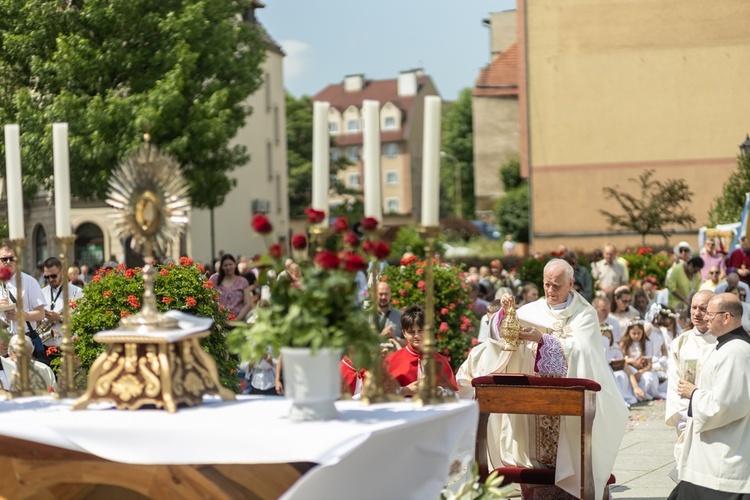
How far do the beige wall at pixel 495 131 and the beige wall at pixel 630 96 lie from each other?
2001 centimetres

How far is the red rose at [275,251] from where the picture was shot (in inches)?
186

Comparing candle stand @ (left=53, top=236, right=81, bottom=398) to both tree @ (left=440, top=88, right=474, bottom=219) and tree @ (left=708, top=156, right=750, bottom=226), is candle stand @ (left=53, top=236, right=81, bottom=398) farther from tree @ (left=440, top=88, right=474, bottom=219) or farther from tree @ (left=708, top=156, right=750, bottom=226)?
tree @ (left=440, top=88, right=474, bottom=219)

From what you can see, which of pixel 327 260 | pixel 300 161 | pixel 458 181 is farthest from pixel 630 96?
pixel 458 181

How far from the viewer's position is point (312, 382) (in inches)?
185

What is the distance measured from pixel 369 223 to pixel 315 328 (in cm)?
55

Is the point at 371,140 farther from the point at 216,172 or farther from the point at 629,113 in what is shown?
the point at 629,113

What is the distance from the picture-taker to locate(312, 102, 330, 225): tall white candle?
4871 millimetres

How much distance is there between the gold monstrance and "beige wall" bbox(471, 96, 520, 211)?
5254cm

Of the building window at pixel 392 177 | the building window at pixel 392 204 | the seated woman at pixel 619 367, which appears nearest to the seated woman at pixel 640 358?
the seated woman at pixel 619 367

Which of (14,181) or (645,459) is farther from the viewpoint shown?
(645,459)

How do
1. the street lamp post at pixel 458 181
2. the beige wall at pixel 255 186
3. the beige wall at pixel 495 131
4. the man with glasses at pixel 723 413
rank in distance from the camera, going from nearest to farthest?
the man with glasses at pixel 723 413
the beige wall at pixel 255 186
the beige wall at pixel 495 131
the street lamp post at pixel 458 181

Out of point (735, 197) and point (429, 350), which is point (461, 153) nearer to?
point (735, 197)

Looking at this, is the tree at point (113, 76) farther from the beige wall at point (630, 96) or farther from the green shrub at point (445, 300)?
the beige wall at point (630, 96)

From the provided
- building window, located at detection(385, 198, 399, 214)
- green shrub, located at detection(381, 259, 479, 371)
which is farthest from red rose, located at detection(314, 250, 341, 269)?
building window, located at detection(385, 198, 399, 214)
